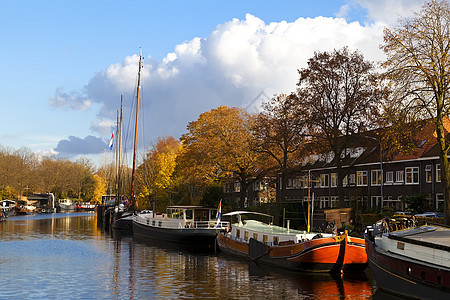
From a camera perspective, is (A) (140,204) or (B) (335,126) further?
(A) (140,204)

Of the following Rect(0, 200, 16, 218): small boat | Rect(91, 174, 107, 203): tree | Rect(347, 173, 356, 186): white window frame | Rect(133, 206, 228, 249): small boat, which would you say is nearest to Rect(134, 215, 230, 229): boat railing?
Rect(133, 206, 228, 249): small boat

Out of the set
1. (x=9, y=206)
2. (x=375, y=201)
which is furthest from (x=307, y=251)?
(x=9, y=206)

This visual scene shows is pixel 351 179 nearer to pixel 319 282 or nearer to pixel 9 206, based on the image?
pixel 319 282

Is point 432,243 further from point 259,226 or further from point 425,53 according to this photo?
point 259,226

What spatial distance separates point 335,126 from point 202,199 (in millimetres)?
28273

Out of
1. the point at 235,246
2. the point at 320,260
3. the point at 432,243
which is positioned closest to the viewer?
the point at 432,243

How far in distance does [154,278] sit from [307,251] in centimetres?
924

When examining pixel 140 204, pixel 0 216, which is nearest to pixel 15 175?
pixel 0 216

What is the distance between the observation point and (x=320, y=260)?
32.0 m

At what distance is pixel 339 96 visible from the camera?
50594 mm

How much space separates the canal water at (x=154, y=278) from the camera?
1019 inches

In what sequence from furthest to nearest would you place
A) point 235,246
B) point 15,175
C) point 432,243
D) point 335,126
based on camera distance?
point 15,175 → point 335,126 → point 235,246 → point 432,243

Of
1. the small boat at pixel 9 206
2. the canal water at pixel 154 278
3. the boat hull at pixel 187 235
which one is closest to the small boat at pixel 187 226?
the boat hull at pixel 187 235

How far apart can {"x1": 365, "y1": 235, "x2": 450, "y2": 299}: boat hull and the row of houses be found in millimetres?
24185
